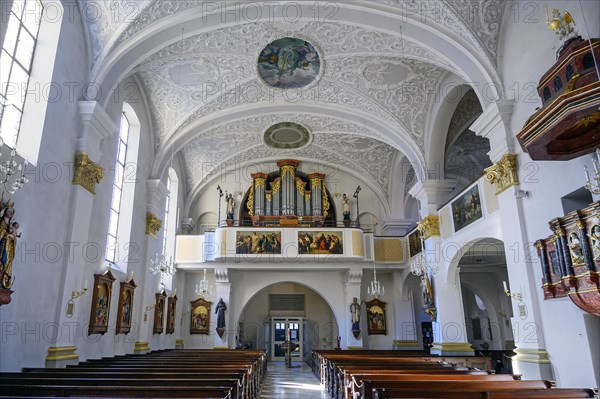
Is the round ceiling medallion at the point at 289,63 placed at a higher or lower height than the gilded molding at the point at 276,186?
higher

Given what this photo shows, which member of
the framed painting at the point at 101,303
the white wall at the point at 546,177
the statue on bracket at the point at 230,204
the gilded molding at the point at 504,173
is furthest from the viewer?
the statue on bracket at the point at 230,204

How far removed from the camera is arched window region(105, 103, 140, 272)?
11.1 metres

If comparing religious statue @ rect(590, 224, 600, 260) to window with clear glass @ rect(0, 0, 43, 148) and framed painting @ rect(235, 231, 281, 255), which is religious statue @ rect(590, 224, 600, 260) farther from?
framed painting @ rect(235, 231, 281, 255)

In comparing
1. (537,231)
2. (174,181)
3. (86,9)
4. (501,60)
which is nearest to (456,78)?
(501,60)

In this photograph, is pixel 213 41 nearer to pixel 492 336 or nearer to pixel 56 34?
pixel 56 34

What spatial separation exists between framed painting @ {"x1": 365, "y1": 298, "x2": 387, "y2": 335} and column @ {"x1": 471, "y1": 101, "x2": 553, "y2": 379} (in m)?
9.68

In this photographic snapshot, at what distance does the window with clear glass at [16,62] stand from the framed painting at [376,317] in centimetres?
1406

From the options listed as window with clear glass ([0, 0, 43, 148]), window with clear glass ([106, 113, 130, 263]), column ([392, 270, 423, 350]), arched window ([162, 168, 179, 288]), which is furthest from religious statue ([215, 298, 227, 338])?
window with clear glass ([0, 0, 43, 148])

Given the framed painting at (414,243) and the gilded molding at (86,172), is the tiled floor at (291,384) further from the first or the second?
the gilded molding at (86,172)

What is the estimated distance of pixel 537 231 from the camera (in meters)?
7.56

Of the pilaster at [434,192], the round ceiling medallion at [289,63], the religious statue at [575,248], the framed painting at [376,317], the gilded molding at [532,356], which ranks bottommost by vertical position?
the gilded molding at [532,356]

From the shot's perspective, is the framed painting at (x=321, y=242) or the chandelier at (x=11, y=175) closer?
the chandelier at (x=11, y=175)

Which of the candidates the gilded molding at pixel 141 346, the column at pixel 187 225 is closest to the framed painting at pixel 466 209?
the gilded molding at pixel 141 346

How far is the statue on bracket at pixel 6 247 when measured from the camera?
5.77 metres
